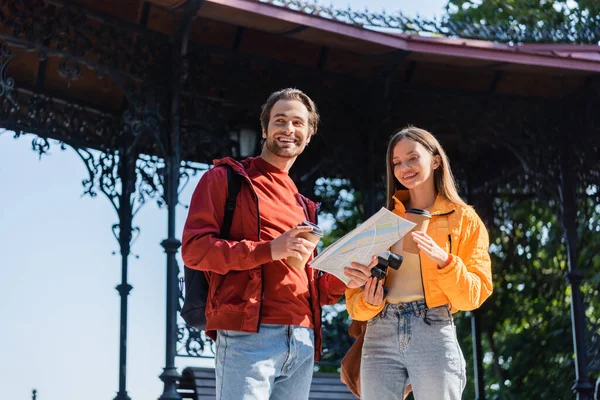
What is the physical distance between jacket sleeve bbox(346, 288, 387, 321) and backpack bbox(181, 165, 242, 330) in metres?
0.59

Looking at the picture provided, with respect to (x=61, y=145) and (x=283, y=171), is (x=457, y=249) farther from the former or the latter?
(x=61, y=145)

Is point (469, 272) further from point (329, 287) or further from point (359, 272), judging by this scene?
point (329, 287)

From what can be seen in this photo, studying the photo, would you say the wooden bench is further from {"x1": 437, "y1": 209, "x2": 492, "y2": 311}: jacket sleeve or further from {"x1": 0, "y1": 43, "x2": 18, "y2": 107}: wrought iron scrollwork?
{"x1": 437, "y1": 209, "x2": 492, "y2": 311}: jacket sleeve

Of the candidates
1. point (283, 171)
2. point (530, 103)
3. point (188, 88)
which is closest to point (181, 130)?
point (188, 88)

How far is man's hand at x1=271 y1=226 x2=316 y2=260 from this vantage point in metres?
3.38

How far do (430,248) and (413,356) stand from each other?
43cm

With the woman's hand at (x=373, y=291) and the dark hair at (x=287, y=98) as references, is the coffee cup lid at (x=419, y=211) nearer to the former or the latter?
the woman's hand at (x=373, y=291)

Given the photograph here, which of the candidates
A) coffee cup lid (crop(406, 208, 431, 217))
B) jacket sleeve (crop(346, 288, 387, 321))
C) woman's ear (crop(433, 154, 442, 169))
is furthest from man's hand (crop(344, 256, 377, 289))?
woman's ear (crop(433, 154, 442, 169))

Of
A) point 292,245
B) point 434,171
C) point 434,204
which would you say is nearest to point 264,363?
point 292,245

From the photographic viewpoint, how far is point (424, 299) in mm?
3760

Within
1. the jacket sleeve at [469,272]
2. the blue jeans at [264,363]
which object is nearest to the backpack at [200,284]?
the blue jeans at [264,363]

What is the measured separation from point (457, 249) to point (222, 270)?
37.4 inches

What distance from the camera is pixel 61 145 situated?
9.07 m

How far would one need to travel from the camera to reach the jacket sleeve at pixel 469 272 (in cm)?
362
